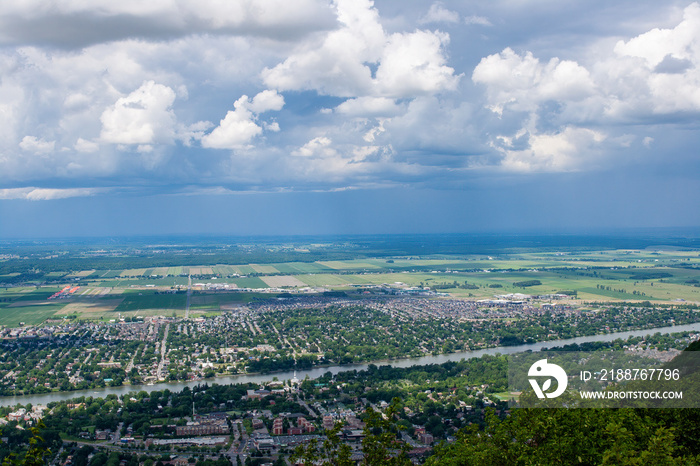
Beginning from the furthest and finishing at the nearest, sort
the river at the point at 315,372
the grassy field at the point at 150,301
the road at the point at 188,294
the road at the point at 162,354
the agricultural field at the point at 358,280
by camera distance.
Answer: the agricultural field at the point at 358,280, the grassy field at the point at 150,301, the road at the point at 188,294, the road at the point at 162,354, the river at the point at 315,372

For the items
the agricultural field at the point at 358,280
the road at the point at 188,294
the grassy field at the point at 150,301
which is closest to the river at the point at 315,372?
the agricultural field at the point at 358,280

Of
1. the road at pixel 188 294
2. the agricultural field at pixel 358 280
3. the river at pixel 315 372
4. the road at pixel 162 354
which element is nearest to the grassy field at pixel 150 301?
the agricultural field at pixel 358 280

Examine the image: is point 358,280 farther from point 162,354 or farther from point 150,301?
point 162,354

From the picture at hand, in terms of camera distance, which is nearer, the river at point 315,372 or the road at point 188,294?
the river at point 315,372

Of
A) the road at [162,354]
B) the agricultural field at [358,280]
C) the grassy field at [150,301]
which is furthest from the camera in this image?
the agricultural field at [358,280]

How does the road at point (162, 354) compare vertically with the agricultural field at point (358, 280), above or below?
below

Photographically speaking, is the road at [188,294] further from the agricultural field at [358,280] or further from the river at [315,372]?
the river at [315,372]

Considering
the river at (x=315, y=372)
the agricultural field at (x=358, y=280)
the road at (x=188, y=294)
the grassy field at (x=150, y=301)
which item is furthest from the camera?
the agricultural field at (x=358, y=280)

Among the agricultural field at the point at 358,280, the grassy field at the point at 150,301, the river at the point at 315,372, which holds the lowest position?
the river at the point at 315,372

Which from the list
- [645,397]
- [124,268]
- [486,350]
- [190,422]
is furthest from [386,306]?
[124,268]
